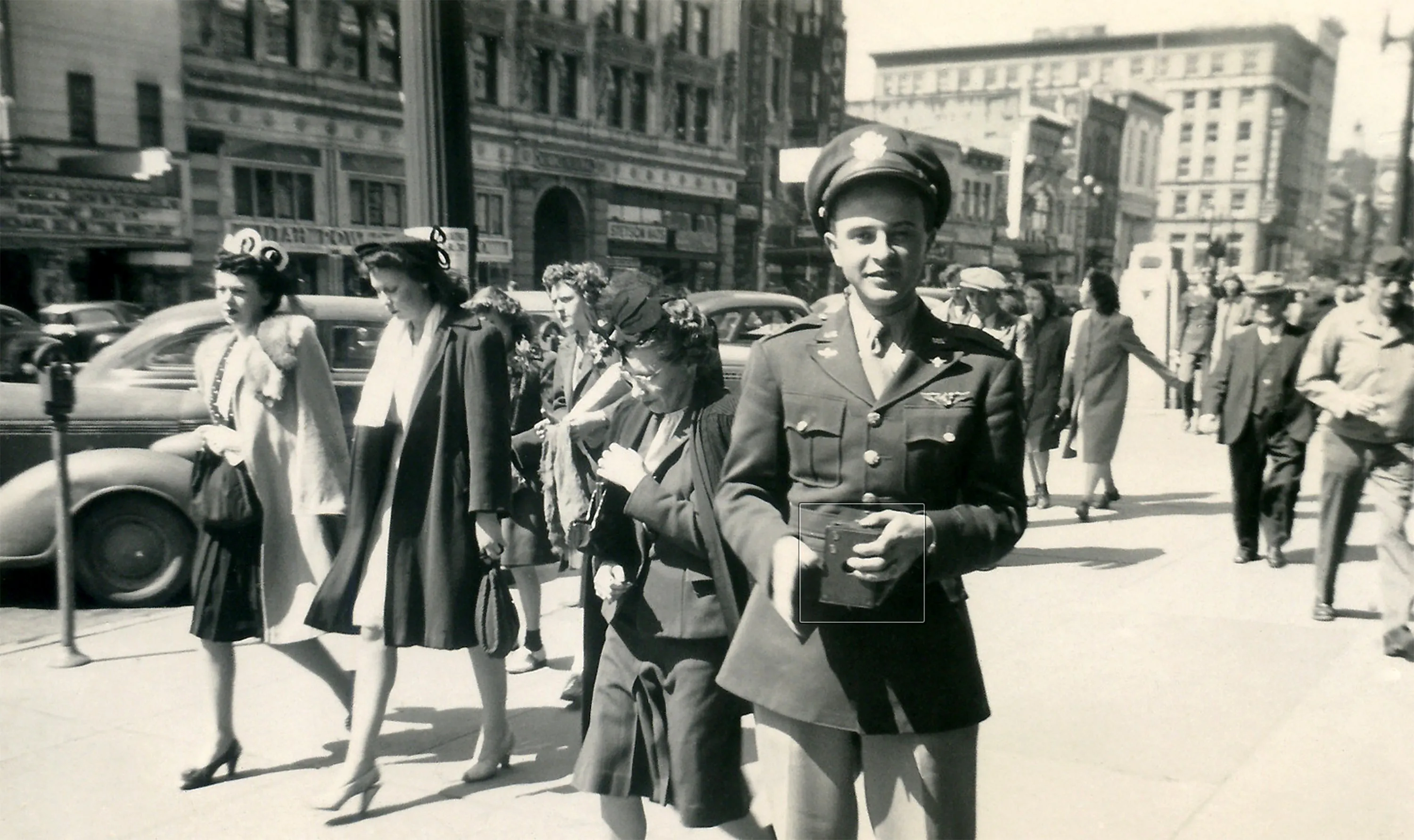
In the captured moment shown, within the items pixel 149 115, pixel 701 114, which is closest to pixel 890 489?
pixel 149 115

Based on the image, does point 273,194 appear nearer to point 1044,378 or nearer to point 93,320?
point 93,320

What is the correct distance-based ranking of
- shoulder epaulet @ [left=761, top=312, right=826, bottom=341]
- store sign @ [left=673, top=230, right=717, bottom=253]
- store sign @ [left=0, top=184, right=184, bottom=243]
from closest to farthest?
1. shoulder epaulet @ [left=761, top=312, right=826, bottom=341]
2. store sign @ [left=0, top=184, right=184, bottom=243]
3. store sign @ [left=673, top=230, right=717, bottom=253]

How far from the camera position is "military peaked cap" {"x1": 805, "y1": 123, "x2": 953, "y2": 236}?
2.08 m

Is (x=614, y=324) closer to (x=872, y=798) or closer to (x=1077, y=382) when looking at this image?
(x=872, y=798)

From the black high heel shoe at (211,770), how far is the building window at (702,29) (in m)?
36.5

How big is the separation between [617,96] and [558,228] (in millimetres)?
Answer: 4428

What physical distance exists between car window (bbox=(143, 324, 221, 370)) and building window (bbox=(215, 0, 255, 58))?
21071 mm

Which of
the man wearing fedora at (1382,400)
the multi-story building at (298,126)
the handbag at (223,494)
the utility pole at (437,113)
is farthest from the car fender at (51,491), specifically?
the multi-story building at (298,126)

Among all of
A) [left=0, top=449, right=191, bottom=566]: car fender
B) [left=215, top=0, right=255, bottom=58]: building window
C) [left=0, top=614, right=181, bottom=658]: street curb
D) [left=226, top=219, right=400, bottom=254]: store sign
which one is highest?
[left=215, top=0, right=255, bottom=58]: building window

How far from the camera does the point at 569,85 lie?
1348 inches

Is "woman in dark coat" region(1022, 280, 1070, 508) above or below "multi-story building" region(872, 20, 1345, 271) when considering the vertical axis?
below

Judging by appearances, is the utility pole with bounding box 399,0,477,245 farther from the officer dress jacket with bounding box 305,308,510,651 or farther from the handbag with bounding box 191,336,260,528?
the officer dress jacket with bounding box 305,308,510,651

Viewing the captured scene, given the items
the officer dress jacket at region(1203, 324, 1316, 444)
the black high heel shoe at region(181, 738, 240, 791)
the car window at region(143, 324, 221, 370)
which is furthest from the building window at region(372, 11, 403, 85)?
the black high heel shoe at region(181, 738, 240, 791)

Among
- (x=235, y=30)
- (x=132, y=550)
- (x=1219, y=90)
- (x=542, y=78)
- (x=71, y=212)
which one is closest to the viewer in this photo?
(x=1219, y=90)
